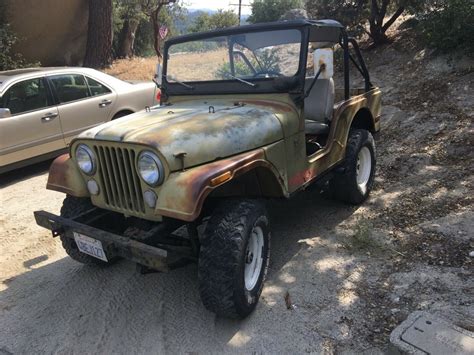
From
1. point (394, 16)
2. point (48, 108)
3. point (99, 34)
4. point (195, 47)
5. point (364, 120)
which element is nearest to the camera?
point (195, 47)

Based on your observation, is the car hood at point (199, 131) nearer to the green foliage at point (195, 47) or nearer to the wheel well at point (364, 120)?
the green foliage at point (195, 47)

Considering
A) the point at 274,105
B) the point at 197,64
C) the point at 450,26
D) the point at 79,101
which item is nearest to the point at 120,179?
the point at 274,105

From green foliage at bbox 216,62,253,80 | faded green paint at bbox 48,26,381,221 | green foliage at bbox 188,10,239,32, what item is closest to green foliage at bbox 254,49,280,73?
green foliage at bbox 216,62,253,80

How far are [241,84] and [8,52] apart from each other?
10707mm

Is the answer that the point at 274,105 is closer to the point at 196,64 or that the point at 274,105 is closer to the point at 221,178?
the point at 196,64

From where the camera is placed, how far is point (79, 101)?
22.3 ft

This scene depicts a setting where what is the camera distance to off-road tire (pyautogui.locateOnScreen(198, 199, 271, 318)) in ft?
9.28

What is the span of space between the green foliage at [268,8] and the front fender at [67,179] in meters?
31.1

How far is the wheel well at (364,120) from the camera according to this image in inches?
198

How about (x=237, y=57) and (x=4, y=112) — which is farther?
(x=4, y=112)

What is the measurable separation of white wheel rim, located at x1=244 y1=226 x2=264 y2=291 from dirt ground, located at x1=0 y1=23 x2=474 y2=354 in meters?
0.21

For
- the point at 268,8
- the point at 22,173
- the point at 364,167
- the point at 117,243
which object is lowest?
the point at 22,173

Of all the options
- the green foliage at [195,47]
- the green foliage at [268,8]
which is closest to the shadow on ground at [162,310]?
the green foliage at [195,47]

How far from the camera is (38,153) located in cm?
641
